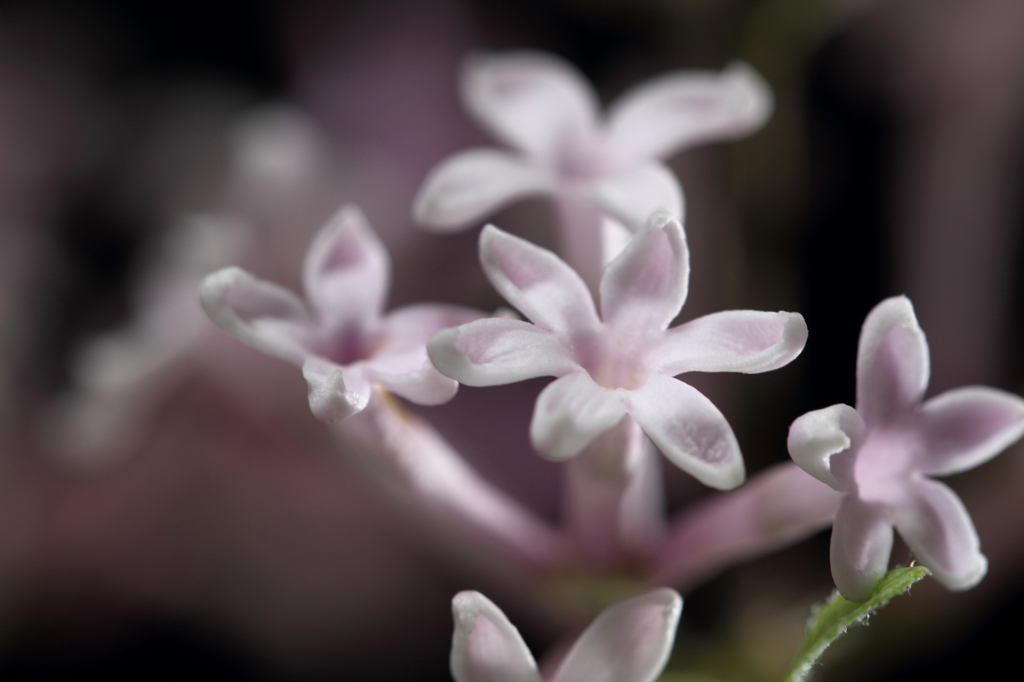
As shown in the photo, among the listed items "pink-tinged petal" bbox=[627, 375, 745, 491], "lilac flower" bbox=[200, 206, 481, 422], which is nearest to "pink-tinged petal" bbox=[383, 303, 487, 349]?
"lilac flower" bbox=[200, 206, 481, 422]

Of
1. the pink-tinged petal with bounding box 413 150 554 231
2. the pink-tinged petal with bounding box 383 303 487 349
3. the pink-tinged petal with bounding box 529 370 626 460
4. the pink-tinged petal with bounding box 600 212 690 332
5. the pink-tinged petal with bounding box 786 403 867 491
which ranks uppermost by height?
the pink-tinged petal with bounding box 413 150 554 231

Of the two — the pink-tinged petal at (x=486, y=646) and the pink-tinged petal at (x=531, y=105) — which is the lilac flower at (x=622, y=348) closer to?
the pink-tinged petal at (x=486, y=646)

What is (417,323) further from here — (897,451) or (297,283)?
(297,283)

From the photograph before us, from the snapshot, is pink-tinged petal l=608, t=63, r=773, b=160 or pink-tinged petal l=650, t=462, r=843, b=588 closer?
pink-tinged petal l=650, t=462, r=843, b=588

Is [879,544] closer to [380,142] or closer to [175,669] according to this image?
[175,669]

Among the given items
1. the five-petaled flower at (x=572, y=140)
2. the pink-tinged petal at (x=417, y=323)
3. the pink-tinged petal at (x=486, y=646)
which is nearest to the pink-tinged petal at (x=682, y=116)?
the five-petaled flower at (x=572, y=140)

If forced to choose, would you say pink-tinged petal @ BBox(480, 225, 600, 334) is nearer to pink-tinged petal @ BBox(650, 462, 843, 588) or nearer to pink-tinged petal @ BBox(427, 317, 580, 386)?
pink-tinged petal @ BBox(427, 317, 580, 386)

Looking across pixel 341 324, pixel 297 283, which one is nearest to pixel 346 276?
pixel 341 324
